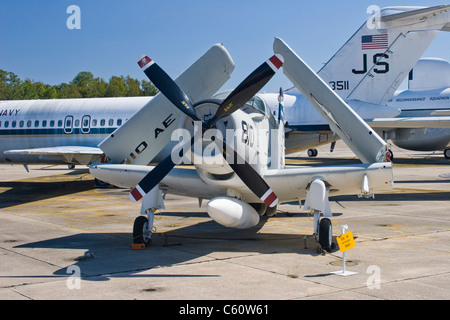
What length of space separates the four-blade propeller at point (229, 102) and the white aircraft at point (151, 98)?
16163mm

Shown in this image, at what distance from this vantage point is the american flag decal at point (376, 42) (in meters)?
27.5

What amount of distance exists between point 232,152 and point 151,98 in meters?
16.9

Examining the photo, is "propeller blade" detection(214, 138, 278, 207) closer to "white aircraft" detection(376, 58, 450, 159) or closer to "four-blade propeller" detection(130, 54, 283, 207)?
"four-blade propeller" detection(130, 54, 283, 207)

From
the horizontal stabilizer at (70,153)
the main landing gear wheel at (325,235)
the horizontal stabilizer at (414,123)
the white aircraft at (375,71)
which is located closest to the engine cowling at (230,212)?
the main landing gear wheel at (325,235)

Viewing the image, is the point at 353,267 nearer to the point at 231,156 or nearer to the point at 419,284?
the point at 419,284

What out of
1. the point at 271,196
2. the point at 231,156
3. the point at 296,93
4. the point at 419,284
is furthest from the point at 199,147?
the point at 296,93

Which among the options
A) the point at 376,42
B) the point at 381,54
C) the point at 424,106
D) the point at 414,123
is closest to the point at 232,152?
the point at 381,54

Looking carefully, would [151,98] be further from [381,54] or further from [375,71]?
[381,54]

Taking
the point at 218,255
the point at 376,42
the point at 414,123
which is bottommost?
the point at 218,255

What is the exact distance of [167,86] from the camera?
11398mm

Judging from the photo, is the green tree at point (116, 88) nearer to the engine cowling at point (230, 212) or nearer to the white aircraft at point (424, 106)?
the white aircraft at point (424, 106)
